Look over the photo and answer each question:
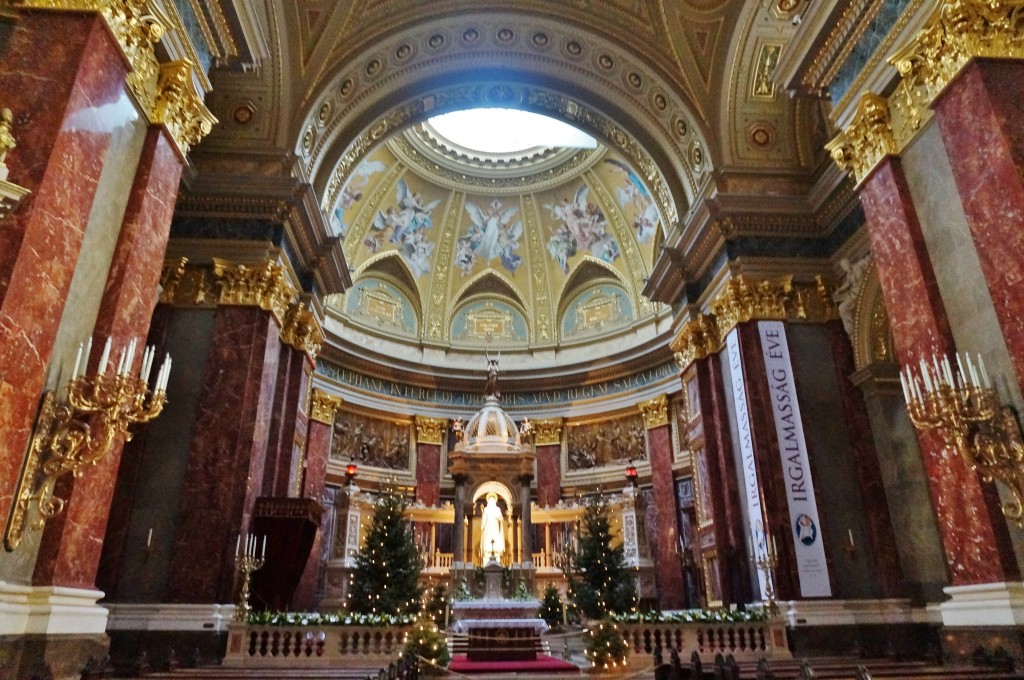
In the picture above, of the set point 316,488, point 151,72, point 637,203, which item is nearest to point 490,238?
point 637,203

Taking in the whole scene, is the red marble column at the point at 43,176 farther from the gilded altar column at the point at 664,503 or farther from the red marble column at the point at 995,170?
the gilded altar column at the point at 664,503

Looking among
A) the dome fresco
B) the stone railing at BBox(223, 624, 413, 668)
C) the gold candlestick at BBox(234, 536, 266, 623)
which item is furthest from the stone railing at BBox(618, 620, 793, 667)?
the dome fresco

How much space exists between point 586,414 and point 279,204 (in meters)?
13.7

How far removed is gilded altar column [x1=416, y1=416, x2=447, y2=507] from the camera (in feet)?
72.4

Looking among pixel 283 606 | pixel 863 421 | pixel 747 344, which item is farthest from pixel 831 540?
pixel 283 606

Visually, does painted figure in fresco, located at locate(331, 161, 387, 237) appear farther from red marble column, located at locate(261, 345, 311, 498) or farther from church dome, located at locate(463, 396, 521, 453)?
red marble column, located at locate(261, 345, 311, 498)

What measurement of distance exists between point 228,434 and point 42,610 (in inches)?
230

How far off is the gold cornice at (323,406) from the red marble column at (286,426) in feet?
16.2

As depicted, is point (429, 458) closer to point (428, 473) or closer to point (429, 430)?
point (428, 473)

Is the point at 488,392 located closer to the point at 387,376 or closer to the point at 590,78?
the point at 387,376

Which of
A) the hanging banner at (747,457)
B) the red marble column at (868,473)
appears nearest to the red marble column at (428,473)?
the hanging banner at (747,457)

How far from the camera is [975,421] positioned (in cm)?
598

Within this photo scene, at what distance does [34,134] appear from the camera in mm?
5594

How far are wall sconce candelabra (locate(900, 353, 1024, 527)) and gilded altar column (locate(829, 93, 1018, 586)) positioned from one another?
34cm
